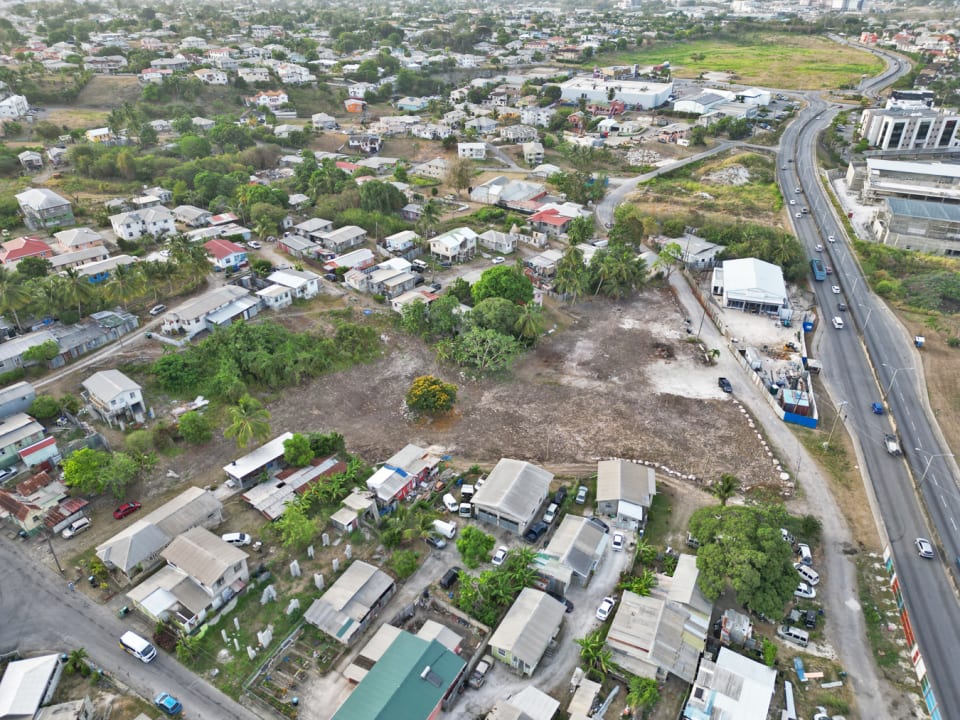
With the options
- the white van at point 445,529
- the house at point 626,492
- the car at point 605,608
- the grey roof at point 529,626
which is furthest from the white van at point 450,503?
the car at point 605,608

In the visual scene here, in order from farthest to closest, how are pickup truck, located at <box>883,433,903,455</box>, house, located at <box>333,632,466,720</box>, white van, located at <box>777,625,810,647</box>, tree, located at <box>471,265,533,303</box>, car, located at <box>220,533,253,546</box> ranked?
1. tree, located at <box>471,265,533,303</box>
2. pickup truck, located at <box>883,433,903,455</box>
3. car, located at <box>220,533,253,546</box>
4. white van, located at <box>777,625,810,647</box>
5. house, located at <box>333,632,466,720</box>

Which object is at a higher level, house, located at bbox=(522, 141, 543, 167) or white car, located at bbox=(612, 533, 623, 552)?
house, located at bbox=(522, 141, 543, 167)

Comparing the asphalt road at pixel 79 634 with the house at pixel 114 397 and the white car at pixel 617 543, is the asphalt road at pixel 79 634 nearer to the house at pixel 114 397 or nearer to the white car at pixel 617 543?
the house at pixel 114 397

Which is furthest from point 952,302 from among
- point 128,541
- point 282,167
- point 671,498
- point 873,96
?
point 873,96

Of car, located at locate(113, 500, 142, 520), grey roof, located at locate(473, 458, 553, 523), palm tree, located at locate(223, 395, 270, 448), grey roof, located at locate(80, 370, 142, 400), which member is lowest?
car, located at locate(113, 500, 142, 520)

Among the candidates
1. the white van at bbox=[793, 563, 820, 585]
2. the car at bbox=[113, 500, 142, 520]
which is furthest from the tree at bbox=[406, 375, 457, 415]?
the white van at bbox=[793, 563, 820, 585]

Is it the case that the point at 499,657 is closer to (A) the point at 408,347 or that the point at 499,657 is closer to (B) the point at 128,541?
(B) the point at 128,541

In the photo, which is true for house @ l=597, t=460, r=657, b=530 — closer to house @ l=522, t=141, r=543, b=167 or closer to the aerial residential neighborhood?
the aerial residential neighborhood
